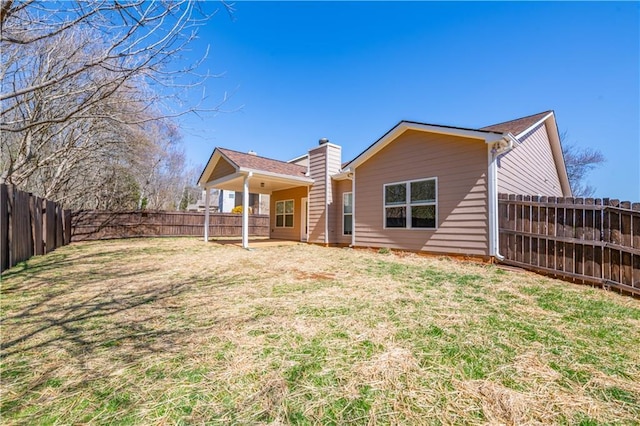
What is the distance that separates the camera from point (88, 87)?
3.61m

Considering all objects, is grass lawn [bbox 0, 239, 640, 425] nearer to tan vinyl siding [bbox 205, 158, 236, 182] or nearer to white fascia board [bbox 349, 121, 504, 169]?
white fascia board [bbox 349, 121, 504, 169]

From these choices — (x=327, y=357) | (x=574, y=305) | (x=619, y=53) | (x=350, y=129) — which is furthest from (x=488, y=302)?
(x=350, y=129)

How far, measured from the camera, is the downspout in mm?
6234

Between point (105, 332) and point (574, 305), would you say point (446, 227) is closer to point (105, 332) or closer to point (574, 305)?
point (574, 305)

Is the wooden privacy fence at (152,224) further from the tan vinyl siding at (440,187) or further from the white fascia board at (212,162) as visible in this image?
the tan vinyl siding at (440,187)

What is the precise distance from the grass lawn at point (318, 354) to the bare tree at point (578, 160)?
2148 cm

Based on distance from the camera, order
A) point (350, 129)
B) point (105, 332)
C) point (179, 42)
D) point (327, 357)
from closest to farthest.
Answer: point (327, 357) → point (105, 332) → point (179, 42) → point (350, 129)

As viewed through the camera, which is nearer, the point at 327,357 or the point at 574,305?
the point at 327,357

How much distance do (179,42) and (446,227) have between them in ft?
22.6

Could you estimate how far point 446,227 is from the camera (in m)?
7.18

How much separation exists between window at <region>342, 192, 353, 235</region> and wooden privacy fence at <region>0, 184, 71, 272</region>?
9099mm

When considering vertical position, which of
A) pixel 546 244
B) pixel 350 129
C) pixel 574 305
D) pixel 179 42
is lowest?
pixel 574 305

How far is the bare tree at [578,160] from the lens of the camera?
19172 mm

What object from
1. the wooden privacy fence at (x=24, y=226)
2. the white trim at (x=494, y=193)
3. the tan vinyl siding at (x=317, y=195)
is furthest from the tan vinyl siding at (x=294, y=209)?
the wooden privacy fence at (x=24, y=226)
